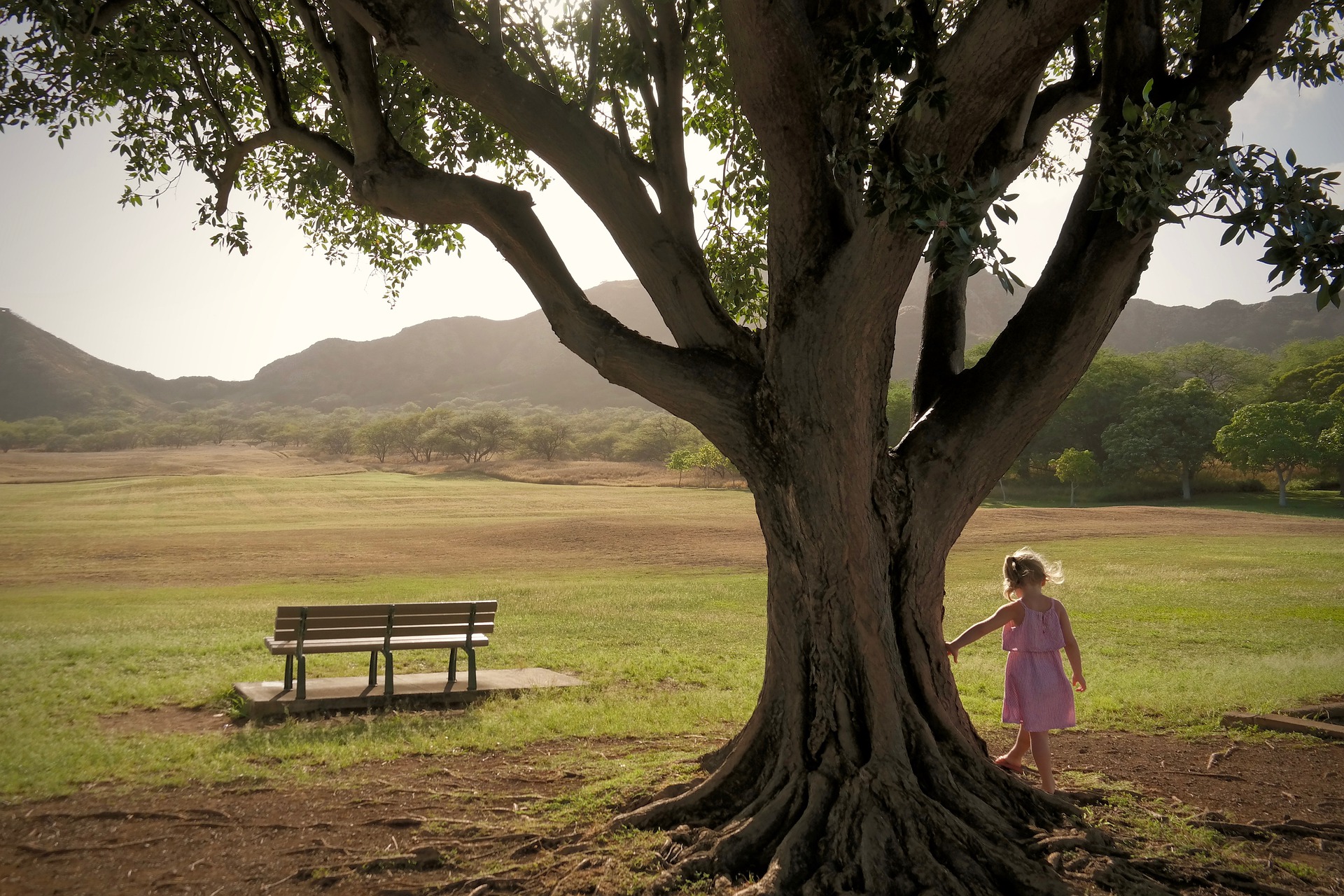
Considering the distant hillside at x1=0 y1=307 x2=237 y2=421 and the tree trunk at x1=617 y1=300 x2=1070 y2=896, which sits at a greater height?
the distant hillside at x1=0 y1=307 x2=237 y2=421

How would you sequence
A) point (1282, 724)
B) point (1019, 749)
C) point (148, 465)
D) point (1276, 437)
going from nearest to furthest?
point (1019, 749) → point (1282, 724) → point (1276, 437) → point (148, 465)

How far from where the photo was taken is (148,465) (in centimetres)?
8000

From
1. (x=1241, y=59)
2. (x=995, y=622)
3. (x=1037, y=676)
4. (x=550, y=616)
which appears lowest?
(x=550, y=616)

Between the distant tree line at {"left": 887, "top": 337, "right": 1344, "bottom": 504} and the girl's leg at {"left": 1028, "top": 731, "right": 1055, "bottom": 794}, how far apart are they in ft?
125

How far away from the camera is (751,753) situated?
17.6ft

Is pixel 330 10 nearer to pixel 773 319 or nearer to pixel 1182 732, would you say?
pixel 773 319

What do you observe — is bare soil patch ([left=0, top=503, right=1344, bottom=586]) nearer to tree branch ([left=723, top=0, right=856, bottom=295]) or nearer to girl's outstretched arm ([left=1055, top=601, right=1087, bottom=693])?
girl's outstretched arm ([left=1055, top=601, right=1087, bottom=693])

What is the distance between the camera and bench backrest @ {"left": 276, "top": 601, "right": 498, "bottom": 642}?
8.87 meters

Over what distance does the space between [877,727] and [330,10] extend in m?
5.55

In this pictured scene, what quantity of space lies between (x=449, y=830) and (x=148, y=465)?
8747cm

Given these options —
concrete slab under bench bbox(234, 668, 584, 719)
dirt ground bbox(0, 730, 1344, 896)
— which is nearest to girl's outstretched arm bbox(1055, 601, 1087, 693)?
dirt ground bbox(0, 730, 1344, 896)

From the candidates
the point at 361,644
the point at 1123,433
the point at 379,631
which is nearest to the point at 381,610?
the point at 379,631

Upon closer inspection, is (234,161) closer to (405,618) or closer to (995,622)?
(405,618)

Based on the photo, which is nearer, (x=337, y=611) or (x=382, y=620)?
(x=337, y=611)
